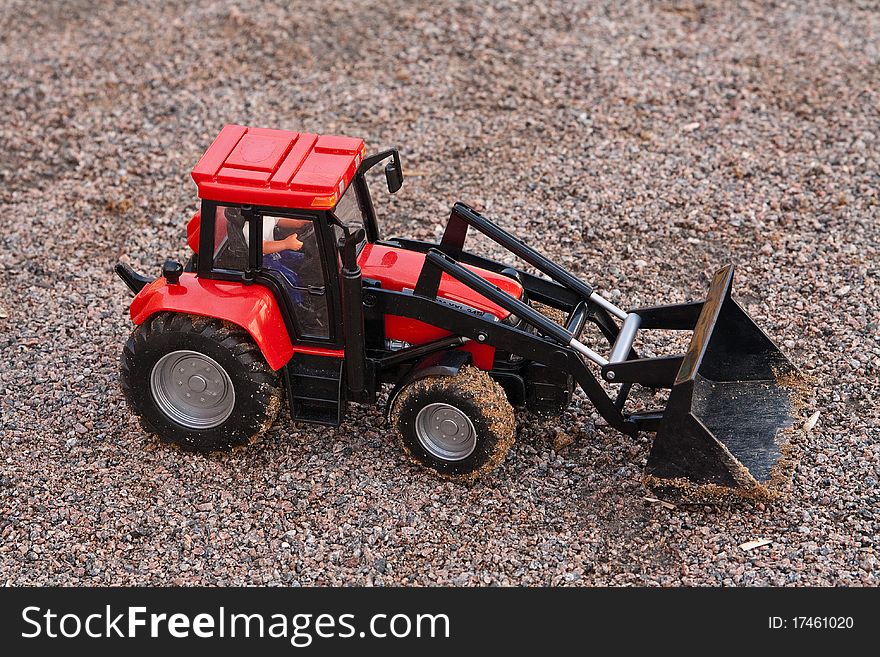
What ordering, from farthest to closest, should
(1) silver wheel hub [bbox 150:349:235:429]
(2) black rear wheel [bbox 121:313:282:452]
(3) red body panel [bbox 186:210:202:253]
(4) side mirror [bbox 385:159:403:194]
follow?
(3) red body panel [bbox 186:210:202:253], (1) silver wheel hub [bbox 150:349:235:429], (4) side mirror [bbox 385:159:403:194], (2) black rear wheel [bbox 121:313:282:452]

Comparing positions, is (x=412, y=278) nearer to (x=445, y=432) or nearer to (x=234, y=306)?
(x=445, y=432)

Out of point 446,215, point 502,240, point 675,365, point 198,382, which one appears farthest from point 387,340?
point 446,215

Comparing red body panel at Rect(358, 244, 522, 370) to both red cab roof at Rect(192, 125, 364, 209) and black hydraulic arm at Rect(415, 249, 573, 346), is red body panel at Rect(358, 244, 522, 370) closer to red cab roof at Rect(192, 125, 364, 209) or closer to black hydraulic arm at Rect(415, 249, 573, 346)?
black hydraulic arm at Rect(415, 249, 573, 346)

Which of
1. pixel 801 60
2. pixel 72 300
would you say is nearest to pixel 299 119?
pixel 72 300

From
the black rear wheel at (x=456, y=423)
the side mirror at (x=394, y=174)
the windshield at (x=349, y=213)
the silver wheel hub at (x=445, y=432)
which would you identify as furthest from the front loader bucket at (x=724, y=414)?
the windshield at (x=349, y=213)

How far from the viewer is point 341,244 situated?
636 cm

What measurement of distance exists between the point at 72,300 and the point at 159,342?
2.37m

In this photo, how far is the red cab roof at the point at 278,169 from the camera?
20.9 feet

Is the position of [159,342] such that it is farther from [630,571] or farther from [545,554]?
[630,571]

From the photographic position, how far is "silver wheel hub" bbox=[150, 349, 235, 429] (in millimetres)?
7012

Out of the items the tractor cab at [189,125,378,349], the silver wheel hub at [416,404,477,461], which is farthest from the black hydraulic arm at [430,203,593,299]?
the silver wheel hub at [416,404,477,461]

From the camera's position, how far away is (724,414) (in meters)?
7.01

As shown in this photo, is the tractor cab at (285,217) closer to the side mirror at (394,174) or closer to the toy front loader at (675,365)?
the side mirror at (394,174)

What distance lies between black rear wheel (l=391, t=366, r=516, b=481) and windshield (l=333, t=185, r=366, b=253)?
112 cm
